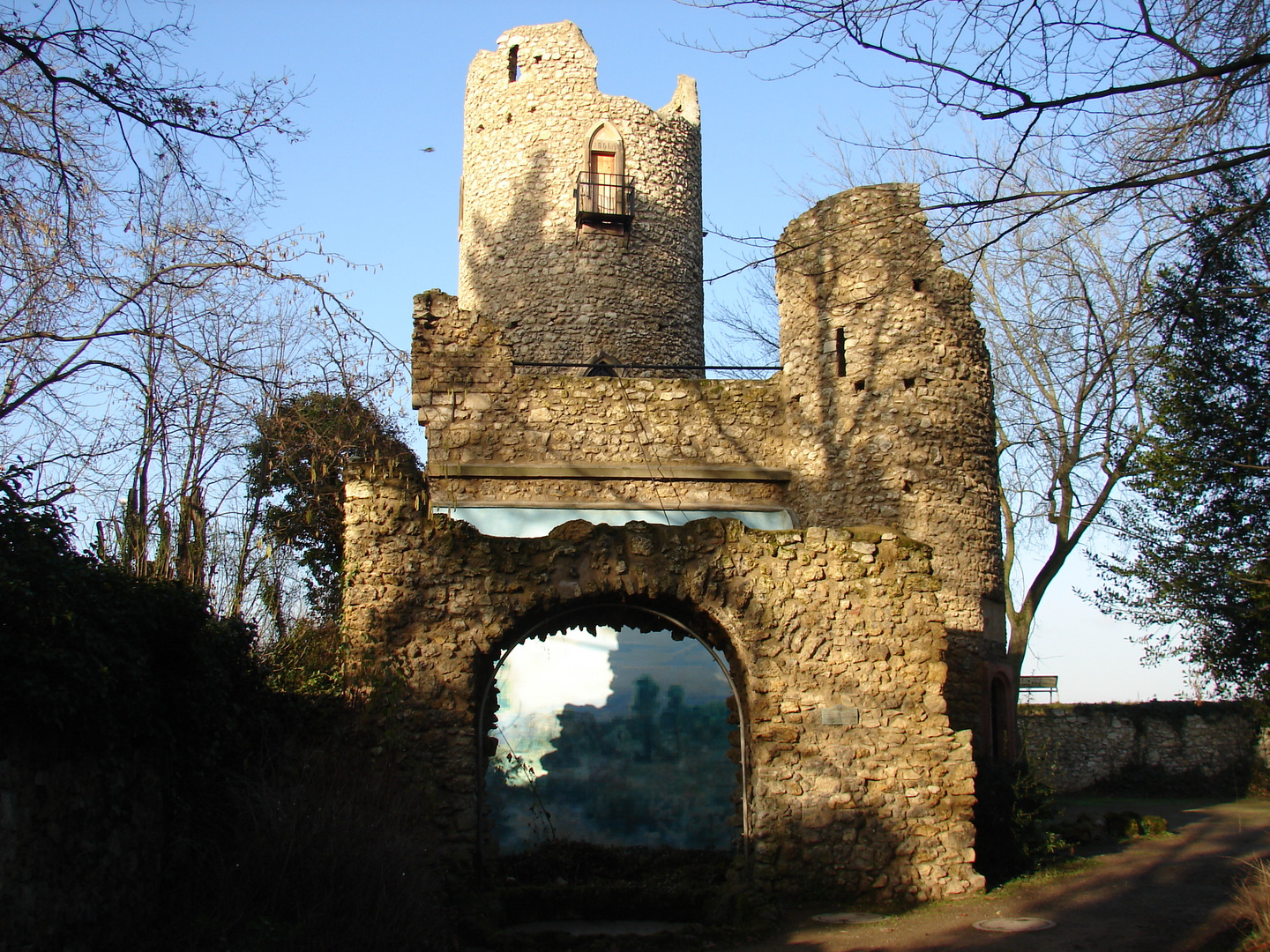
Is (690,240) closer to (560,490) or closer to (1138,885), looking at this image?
(560,490)

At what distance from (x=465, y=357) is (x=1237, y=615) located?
984cm

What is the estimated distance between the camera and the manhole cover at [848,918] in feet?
26.4

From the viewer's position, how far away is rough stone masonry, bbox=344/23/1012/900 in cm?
873

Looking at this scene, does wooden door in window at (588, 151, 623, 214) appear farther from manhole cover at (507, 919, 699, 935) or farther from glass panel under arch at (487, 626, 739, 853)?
manhole cover at (507, 919, 699, 935)

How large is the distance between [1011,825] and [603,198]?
13.5m

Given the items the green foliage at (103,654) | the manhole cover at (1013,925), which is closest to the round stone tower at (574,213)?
the green foliage at (103,654)

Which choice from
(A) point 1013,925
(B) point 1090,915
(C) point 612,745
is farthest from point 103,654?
(C) point 612,745

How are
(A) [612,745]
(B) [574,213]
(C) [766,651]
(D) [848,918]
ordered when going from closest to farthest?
(D) [848,918], (C) [766,651], (A) [612,745], (B) [574,213]

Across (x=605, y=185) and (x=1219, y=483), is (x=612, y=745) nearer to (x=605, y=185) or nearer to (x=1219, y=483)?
(x=1219, y=483)

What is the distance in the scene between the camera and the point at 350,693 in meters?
8.68

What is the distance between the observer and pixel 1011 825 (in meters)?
10.5

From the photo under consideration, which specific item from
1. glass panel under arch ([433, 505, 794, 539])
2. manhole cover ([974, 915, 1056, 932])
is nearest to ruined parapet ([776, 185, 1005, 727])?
glass panel under arch ([433, 505, 794, 539])

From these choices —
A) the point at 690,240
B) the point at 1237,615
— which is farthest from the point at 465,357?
the point at 1237,615

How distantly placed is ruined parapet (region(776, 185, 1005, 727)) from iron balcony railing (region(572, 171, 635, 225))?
6.52 m
